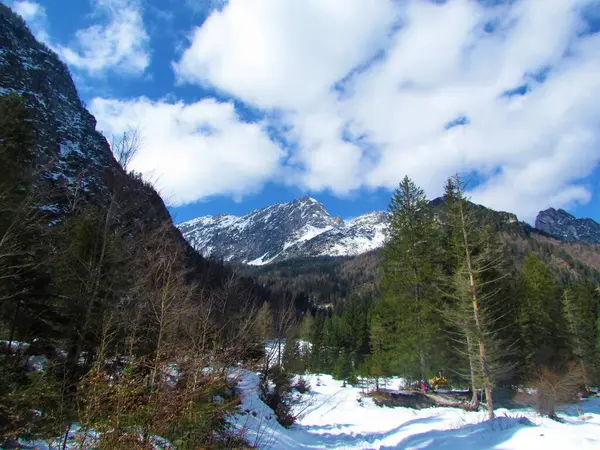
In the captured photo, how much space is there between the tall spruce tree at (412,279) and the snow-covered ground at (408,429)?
407 centimetres

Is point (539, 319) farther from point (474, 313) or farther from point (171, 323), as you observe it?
point (171, 323)

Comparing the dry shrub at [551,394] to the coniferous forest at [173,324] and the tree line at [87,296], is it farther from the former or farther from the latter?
the tree line at [87,296]

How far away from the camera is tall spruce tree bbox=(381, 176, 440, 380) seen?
74.8ft

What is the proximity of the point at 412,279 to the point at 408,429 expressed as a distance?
11.3m

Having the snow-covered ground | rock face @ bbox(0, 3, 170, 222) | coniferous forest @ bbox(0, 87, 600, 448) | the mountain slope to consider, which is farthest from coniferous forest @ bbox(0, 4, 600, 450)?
rock face @ bbox(0, 3, 170, 222)

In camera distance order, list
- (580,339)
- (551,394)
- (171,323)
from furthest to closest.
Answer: (580,339)
(551,394)
(171,323)

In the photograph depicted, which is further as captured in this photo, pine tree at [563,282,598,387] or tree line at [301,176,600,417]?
pine tree at [563,282,598,387]

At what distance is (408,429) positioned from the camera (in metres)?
14.1

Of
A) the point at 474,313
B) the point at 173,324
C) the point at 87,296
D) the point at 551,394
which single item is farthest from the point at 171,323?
the point at 551,394

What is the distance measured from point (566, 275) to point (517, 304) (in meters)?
119

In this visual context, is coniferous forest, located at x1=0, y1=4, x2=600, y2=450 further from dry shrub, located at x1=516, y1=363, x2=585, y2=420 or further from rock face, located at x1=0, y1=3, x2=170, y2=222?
rock face, located at x1=0, y1=3, x2=170, y2=222

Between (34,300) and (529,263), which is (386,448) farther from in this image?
(529,263)

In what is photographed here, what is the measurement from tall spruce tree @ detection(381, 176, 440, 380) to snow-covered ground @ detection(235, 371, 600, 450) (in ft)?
13.3

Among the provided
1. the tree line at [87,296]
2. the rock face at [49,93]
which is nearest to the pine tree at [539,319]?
the tree line at [87,296]
